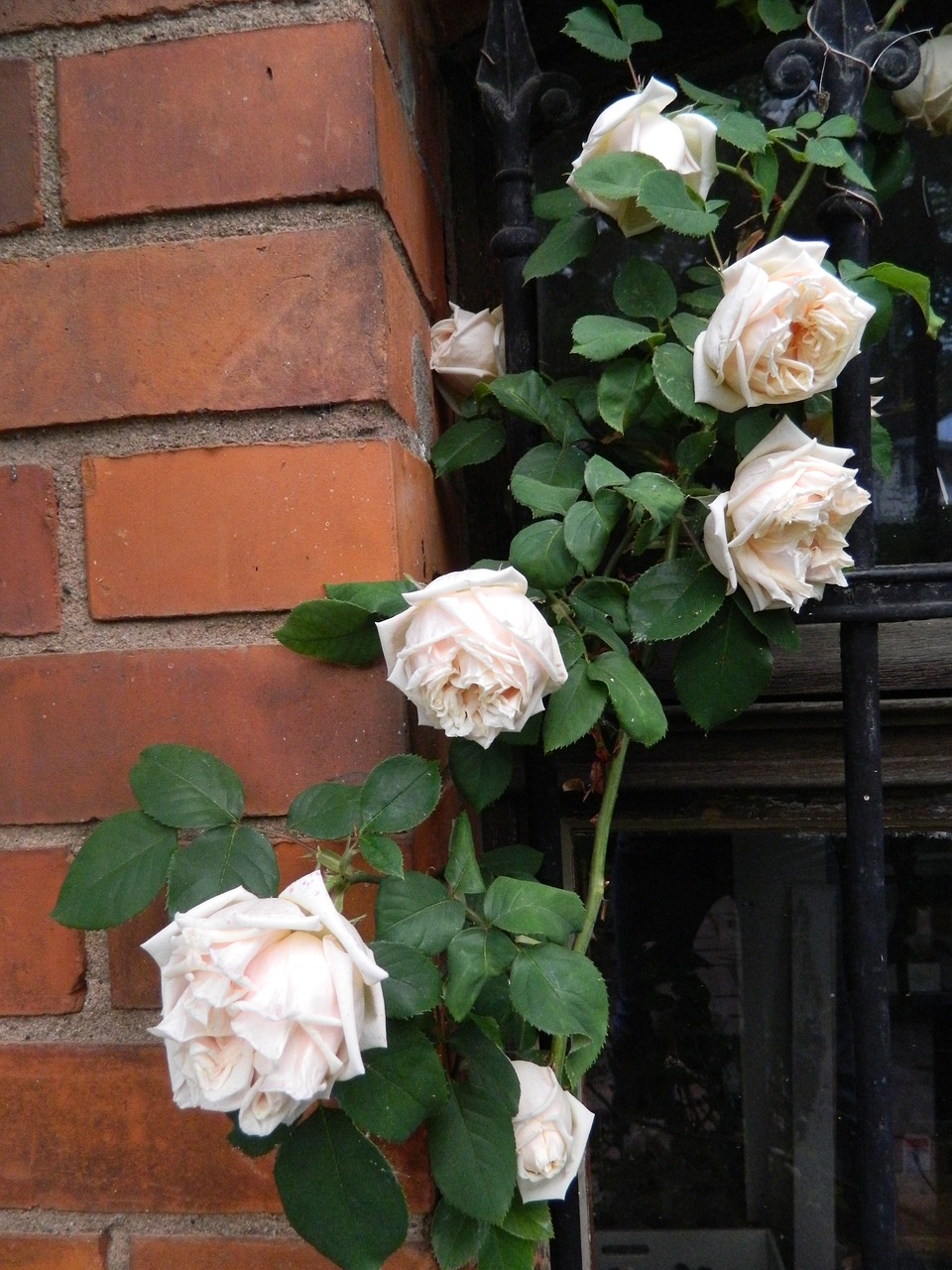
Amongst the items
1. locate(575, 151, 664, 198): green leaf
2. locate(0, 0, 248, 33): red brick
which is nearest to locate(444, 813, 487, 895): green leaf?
locate(575, 151, 664, 198): green leaf

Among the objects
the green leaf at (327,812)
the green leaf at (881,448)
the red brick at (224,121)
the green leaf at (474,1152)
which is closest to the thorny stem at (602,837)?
the green leaf at (474,1152)

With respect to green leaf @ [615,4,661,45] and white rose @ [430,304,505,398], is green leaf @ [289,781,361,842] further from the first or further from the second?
green leaf @ [615,4,661,45]

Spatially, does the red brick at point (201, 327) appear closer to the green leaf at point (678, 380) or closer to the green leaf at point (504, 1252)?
the green leaf at point (678, 380)

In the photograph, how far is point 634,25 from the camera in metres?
0.68

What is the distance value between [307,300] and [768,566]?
0.34 metres

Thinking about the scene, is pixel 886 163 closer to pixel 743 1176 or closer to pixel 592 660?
pixel 592 660

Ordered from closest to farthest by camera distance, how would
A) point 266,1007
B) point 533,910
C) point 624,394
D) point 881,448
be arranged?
point 266,1007 → point 533,910 → point 624,394 → point 881,448

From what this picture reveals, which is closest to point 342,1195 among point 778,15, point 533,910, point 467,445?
point 533,910

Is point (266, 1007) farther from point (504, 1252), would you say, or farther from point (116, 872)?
point (504, 1252)

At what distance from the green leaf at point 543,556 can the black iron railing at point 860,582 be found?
0.63ft

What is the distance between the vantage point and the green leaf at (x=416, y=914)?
532 millimetres

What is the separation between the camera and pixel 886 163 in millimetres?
760

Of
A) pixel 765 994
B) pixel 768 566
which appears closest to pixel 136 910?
pixel 768 566

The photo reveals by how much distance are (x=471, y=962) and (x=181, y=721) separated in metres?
0.24
